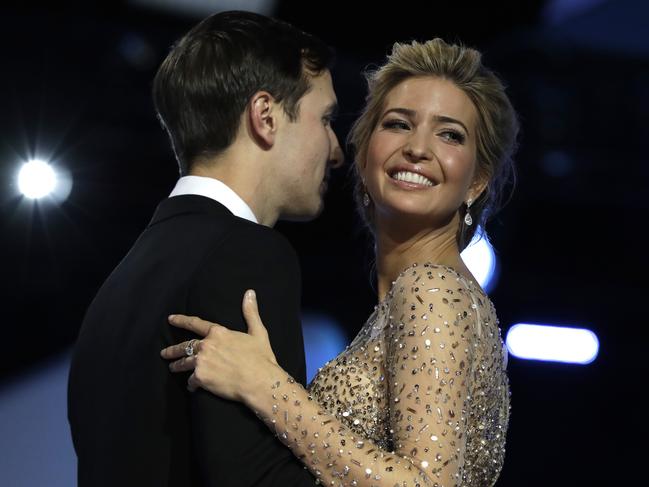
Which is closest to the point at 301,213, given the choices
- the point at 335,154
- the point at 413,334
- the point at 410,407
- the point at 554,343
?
the point at 335,154

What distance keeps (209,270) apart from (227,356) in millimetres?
145

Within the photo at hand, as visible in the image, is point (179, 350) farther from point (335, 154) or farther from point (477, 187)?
point (477, 187)

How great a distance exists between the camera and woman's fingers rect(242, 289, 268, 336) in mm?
1434

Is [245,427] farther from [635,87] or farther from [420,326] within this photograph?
[635,87]

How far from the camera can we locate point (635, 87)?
406cm

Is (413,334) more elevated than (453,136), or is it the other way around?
(453,136)

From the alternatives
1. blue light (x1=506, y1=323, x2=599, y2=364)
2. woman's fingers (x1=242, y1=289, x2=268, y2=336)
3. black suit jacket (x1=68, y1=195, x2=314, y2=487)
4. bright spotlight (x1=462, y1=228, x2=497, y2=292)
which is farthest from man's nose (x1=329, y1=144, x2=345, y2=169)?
blue light (x1=506, y1=323, x2=599, y2=364)

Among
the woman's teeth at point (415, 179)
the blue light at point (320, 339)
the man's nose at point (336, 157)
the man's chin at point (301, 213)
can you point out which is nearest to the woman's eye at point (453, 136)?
the woman's teeth at point (415, 179)

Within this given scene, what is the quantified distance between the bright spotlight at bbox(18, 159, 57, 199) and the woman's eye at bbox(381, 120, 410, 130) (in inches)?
82.1

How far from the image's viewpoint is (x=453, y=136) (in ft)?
6.92

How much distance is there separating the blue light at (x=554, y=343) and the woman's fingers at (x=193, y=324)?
3.34 m

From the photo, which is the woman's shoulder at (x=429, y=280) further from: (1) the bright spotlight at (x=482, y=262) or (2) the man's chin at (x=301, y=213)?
(1) the bright spotlight at (x=482, y=262)

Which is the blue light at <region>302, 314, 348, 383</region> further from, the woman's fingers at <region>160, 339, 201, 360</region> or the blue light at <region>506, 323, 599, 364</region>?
the woman's fingers at <region>160, 339, 201, 360</region>

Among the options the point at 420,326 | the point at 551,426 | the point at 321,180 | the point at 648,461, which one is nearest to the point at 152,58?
the point at 321,180
